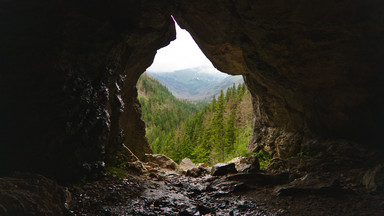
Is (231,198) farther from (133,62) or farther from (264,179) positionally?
(133,62)

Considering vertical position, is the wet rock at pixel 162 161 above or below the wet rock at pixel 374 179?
below

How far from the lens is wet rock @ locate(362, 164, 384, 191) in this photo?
5.43 m

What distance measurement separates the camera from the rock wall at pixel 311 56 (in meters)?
7.60

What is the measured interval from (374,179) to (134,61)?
13189 millimetres

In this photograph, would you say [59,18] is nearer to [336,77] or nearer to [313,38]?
[313,38]

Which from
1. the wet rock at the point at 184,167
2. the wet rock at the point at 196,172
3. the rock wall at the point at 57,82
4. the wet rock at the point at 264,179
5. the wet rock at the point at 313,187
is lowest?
the wet rock at the point at 184,167

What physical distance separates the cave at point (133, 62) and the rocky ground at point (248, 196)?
4.24 ft

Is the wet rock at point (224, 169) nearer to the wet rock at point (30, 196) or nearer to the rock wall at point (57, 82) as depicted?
the rock wall at point (57, 82)

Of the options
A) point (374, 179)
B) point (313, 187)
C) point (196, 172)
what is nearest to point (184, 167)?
point (196, 172)

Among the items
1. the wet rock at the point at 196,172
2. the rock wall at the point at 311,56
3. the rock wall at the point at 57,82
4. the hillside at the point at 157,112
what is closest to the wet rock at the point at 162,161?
the wet rock at the point at 196,172

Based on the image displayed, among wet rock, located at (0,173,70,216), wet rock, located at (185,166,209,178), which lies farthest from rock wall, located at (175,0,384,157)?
wet rock, located at (0,173,70,216)

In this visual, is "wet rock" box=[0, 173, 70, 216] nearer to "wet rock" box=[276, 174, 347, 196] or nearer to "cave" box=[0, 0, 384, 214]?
"cave" box=[0, 0, 384, 214]

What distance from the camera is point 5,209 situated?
11.1 ft

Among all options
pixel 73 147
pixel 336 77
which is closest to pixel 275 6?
pixel 336 77
